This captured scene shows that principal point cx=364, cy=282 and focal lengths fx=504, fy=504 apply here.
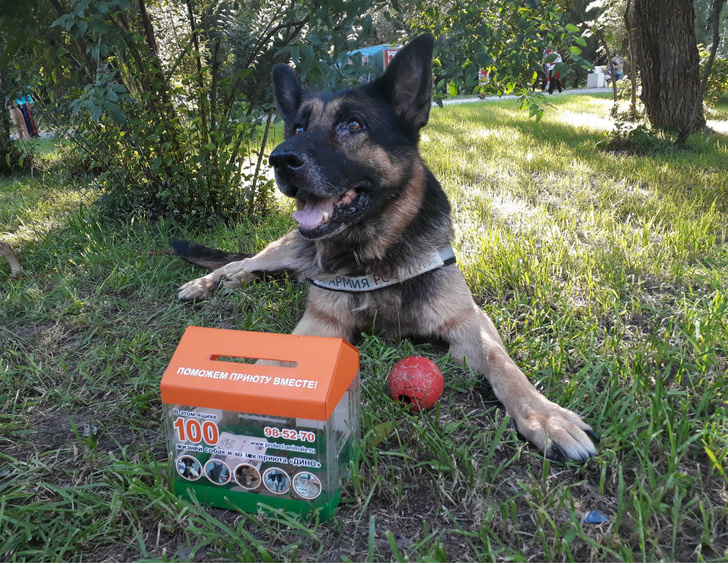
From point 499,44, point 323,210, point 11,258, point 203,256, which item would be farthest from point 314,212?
point 11,258

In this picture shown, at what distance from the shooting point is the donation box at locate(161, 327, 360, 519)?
151cm

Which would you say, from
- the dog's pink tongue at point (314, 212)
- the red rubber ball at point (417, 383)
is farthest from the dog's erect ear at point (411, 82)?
the red rubber ball at point (417, 383)

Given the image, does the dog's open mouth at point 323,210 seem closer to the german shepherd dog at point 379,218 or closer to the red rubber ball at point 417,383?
the german shepherd dog at point 379,218

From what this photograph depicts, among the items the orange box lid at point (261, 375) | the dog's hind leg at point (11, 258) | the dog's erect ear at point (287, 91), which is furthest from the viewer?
the dog's hind leg at point (11, 258)

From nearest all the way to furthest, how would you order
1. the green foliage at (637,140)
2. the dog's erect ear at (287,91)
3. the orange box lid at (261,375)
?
the orange box lid at (261,375), the dog's erect ear at (287,91), the green foliage at (637,140)

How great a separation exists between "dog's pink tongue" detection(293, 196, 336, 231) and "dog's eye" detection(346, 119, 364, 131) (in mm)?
417

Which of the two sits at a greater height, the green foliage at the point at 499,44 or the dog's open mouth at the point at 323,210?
the green foliage at the point at 499,44

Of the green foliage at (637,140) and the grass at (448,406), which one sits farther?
the green foliage at (637,140)

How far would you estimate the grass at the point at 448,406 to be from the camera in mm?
1499

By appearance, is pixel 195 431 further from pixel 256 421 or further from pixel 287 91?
pixel 287 91

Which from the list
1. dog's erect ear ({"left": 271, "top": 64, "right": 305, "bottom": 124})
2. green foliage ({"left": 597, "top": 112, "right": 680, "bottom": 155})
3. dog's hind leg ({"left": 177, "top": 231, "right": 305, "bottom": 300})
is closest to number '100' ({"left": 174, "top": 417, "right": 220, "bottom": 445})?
dog's hind leg ({"left": 177, "top": 231, "right": 305, "bottom": 300})

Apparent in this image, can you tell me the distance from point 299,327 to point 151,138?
2.68 meters

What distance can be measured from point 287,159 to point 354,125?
1.78 ft

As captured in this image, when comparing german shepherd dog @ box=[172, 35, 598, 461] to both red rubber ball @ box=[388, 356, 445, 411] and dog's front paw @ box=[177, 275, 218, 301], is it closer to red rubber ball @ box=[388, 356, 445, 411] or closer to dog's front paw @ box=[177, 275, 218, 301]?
red rubber ball @ box=[388, 356, 445, 411]
